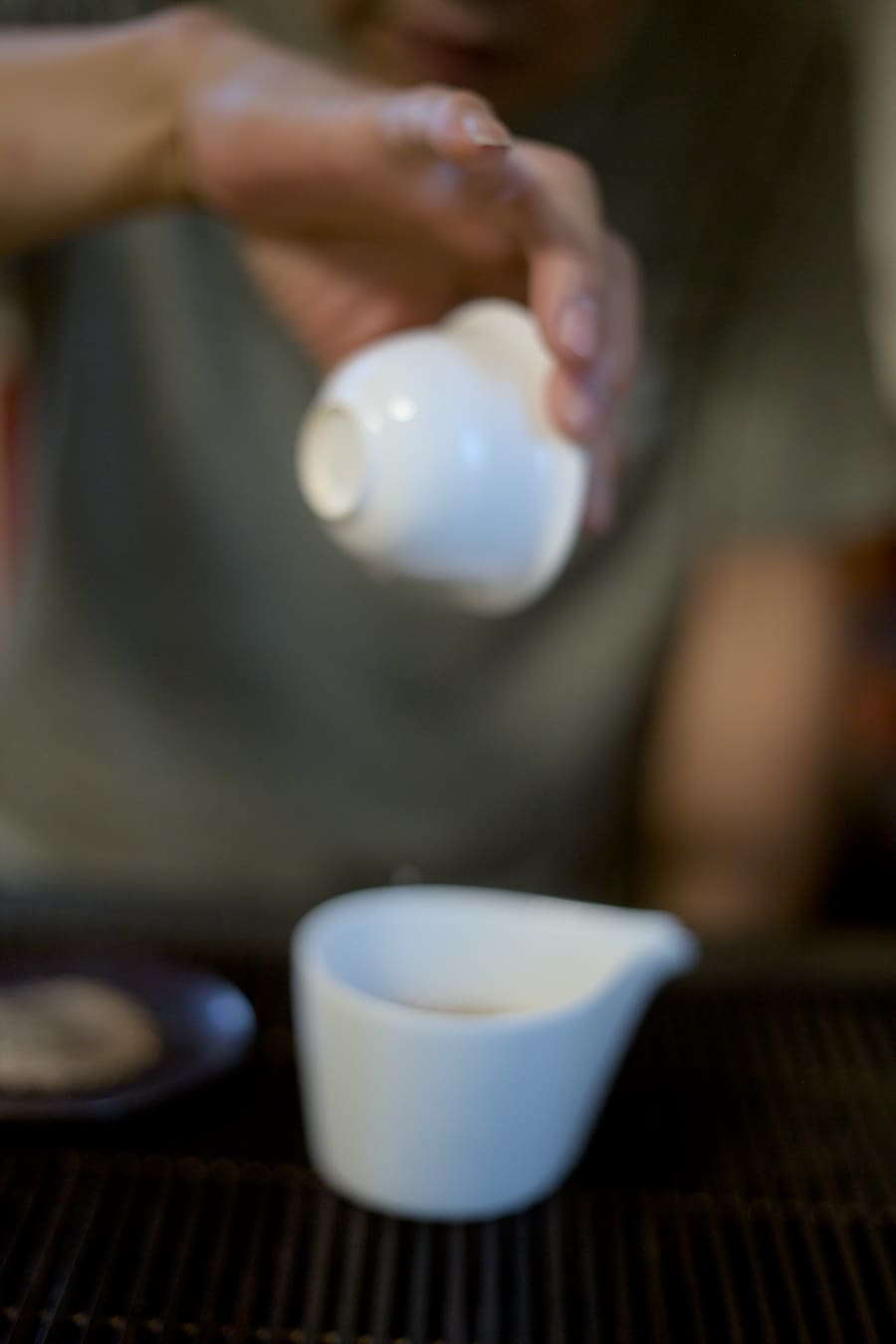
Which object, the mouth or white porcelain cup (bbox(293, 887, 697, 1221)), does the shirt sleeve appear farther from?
white porcelain cup (bbox(293, 887, 697, 1221))

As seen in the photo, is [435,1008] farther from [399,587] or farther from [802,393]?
[802,393]

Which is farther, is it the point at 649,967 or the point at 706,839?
the point at 706,839

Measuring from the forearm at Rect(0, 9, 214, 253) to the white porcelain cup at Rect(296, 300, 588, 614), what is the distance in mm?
244

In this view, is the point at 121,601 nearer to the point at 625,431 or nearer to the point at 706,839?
the point at 625,431

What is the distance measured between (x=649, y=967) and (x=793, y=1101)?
4.4 inches

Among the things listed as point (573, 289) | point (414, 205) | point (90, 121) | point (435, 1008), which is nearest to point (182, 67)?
point (90, 121)

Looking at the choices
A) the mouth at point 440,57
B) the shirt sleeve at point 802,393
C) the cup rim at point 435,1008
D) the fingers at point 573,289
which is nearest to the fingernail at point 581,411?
the fingers at point 573,289

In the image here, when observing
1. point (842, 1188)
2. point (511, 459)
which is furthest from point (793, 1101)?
point (511, 459)

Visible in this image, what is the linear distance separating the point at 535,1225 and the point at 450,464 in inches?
11.6

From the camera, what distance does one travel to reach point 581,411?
56 cm

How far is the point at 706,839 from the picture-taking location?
1.26 m

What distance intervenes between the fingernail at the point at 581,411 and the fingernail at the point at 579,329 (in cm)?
2

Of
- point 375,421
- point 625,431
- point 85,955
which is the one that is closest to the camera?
point 375,421

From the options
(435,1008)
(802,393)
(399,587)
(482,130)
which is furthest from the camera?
(802,393)
